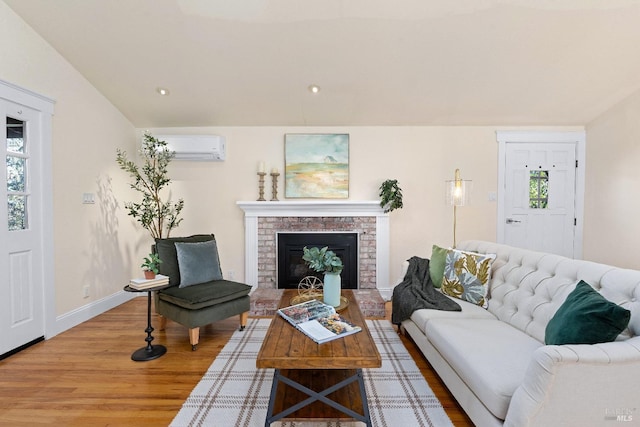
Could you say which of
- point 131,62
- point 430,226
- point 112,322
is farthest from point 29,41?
point 430,226

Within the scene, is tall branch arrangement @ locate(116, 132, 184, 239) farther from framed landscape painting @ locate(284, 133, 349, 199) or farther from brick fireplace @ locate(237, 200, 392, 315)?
framed landscape painting @ locate(284, 133, 349, 199)

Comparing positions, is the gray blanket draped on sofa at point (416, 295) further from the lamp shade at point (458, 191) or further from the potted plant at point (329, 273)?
the lamp shade at point (458, 191)

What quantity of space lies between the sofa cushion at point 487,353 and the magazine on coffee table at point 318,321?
0.56 meters

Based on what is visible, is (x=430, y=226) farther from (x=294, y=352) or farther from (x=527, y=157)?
(x=294, y=352)

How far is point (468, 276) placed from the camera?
2.49 metres

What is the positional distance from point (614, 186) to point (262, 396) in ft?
15.2

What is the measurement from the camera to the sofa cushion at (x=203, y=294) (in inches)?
98.7

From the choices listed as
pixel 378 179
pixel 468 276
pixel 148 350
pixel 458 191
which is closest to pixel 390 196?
pixel 378 179

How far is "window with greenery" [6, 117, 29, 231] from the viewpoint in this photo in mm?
2486

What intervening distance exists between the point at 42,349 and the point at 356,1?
398 cm

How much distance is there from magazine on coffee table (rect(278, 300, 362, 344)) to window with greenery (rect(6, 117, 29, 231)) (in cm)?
247

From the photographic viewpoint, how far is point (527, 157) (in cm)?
399

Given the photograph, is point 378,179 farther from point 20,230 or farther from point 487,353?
point 20,230

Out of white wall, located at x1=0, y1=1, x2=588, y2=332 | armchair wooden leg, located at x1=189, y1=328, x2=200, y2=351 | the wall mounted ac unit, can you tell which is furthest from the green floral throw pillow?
the wall mounted ac unit
